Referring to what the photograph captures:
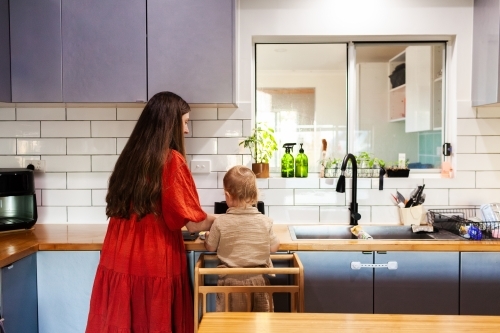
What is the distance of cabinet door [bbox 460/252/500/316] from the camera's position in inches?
87.6

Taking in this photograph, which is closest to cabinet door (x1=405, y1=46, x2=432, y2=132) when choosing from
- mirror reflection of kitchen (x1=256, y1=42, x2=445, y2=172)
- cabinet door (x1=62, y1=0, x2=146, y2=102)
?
mirror reflection of kitchen (x1=256, y1=42, x2=445, y2=172)

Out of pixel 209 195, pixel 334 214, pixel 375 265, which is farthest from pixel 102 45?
pixel 375 265

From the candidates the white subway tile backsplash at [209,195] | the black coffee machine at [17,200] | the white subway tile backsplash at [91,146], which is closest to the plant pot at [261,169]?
the white subway tile backsplash at [209,195]

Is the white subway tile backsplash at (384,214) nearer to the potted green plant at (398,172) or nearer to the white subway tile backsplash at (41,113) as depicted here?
the potted green plant at (398,172)

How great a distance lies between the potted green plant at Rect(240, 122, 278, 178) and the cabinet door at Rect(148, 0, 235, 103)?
0.38 meters

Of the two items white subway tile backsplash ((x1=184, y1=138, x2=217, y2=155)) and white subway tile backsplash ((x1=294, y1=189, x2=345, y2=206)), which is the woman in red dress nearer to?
white subway tile backsplash ((x1=184, y1=138, x2=217, y2=155))

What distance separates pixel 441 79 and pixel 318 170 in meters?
0.92

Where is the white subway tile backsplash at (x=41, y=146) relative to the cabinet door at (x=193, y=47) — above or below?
below

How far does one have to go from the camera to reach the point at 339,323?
48.2 inches

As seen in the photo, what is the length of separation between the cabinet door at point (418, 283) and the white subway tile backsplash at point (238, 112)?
3.59ft

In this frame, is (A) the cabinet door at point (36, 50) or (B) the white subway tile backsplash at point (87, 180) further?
(B) the white subway tile backsplash at point (87, 180)

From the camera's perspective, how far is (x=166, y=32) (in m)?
2.47

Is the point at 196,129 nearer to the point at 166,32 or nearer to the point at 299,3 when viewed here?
the point at 166,32

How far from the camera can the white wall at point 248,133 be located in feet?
9.11
